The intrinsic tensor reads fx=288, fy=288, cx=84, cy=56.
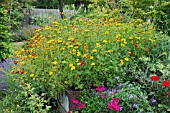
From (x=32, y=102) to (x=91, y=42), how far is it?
1.13m

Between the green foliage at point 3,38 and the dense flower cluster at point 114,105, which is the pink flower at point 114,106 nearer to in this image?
the dense flower cluster at point 114,105

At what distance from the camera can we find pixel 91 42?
373 centimetres

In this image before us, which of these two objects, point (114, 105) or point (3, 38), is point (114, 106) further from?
point (3, 38)

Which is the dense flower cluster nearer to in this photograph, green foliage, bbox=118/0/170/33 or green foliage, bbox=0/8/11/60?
green foliage, bbox=0/8/11/60

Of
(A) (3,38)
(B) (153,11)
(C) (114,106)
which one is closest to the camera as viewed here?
(C) (114,106)

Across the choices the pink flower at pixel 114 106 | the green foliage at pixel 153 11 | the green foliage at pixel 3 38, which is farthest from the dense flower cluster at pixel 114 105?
the green foliage at pixel 153 11

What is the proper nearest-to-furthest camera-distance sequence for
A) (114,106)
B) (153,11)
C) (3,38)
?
1. (114,106)
2. (3,38)
3. (153,11)

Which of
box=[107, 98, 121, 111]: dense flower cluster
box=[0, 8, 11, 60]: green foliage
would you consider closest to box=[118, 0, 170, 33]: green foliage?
box=[0, 8, 11, 60]: green foliage

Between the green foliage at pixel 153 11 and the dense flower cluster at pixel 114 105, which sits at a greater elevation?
the green foliage at pixel 153 11

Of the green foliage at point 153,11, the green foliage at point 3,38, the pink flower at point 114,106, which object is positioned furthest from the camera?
the green foliage at point 153,11

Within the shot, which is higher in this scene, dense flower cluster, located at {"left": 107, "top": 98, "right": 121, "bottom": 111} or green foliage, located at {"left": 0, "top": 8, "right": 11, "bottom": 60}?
green foliage, located at {"left": 0, "top": 8, "right": 11, "bottom": 60}

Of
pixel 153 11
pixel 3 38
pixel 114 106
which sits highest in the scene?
pixel 153 11

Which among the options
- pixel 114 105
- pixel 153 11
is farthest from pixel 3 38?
pixel 153 11

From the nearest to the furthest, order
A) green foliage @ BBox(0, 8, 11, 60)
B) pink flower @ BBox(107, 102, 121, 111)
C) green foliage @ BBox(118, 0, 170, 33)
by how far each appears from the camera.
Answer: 1. pink flower @ BBox(107, 102, 121, 111)
2. green foliage @ BBox(0, 8, 11, 60)
3. green foliage @ BBox(118, 0, 170, 33)
